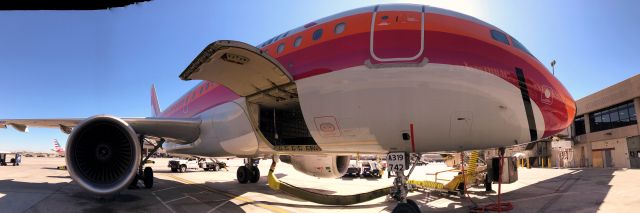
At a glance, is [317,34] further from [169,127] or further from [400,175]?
[169,127]

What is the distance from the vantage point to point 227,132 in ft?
27.7

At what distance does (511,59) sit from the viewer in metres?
5.09

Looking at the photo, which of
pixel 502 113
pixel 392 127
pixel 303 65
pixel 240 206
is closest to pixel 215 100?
pixel 240 206

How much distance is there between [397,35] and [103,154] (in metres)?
6.48

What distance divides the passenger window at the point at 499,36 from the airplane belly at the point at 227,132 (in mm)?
4812

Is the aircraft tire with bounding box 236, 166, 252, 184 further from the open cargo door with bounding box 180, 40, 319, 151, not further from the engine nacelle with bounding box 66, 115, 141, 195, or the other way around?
the engine nacelle with bounding box 66, 115, 141, 195

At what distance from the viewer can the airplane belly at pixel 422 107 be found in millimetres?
4805

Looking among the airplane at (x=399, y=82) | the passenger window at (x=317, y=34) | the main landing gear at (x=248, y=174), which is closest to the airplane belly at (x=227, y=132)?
the airplane at (x=399, y=82)

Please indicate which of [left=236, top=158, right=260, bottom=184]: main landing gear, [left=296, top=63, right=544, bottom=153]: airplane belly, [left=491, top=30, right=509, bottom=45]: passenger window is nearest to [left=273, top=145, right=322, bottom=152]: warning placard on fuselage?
[left=296, top=63, right=544, bottom=153]: airplane belly

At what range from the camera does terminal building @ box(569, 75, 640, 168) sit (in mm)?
30125

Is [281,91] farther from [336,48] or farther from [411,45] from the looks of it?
[411,45]

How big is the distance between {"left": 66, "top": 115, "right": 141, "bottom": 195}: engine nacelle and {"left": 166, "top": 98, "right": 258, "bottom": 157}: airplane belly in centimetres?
192

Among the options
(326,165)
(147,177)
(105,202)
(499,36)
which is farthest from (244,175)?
(499,36)

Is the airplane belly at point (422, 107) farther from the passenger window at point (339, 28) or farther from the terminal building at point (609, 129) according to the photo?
the terminal building at point (609, 129)
